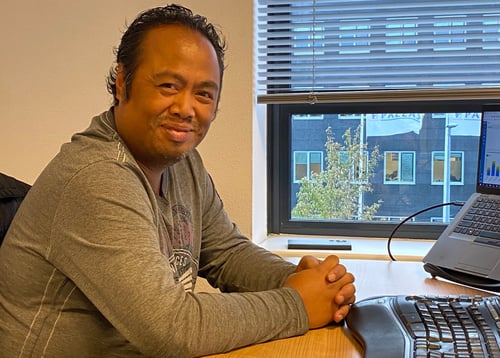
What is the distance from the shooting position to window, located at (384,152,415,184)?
199 cm

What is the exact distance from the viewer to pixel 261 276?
3.91ft

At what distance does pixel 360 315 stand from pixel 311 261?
0.59 feet

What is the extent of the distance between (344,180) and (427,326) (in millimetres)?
1160

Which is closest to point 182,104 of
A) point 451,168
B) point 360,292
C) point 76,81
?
point 360,292

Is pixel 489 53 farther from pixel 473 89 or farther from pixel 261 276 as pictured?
pixel 261 276

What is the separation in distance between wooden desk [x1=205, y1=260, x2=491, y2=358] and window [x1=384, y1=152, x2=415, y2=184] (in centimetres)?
55

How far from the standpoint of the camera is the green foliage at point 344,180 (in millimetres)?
2004

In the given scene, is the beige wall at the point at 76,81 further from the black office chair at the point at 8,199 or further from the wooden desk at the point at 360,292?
the black office chair at the point at 8,199

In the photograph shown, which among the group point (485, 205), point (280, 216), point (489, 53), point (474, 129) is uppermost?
point (489, 53)

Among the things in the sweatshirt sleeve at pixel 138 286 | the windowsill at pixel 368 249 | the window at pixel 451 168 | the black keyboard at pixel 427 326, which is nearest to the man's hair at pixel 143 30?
the sweatshirt sleeve at pixel 138 286

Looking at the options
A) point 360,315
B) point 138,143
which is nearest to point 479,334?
point 360,315

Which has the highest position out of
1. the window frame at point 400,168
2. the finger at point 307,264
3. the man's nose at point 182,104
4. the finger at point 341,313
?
the man's nose at point 182,104

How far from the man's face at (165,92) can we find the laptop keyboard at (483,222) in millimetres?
724

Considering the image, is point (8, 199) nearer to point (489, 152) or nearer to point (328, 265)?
point (328, 265)
